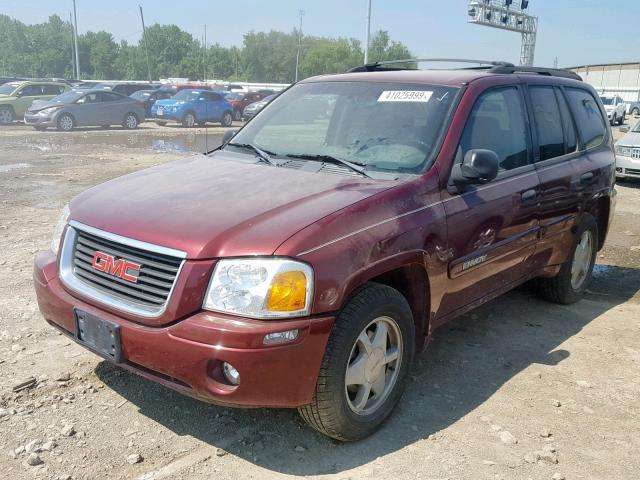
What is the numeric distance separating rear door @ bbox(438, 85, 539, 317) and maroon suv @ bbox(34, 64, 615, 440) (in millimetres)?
15

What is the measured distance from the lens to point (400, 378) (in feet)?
11.2

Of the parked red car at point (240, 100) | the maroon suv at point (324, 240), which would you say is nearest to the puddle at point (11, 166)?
the maroon suv at point (324, 240)

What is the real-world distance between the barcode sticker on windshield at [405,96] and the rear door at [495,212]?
1.02 feet

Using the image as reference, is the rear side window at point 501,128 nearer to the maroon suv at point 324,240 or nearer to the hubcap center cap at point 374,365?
the maroon suv at point 324,240

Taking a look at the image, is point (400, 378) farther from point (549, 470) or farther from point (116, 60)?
point (116, 60)

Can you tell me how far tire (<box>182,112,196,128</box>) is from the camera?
24.7m

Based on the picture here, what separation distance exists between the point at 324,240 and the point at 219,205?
0.62 metres

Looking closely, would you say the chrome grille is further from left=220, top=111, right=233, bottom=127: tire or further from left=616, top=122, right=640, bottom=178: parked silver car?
left=220, top=111, right=233, bottom=127: tire

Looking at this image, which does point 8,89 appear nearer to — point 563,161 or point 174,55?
point 563,161

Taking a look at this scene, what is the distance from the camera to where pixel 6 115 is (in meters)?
22.9

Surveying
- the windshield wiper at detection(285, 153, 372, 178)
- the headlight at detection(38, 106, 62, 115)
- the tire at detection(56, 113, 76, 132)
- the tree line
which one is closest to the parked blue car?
the tire at detection(56, 113, 76, 132)

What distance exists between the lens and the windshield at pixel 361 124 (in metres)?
3.74

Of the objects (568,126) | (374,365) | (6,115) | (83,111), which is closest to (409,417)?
(374,365)

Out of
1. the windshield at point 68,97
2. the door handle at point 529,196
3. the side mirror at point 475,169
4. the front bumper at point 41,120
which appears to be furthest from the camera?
the windshield at point 68,97
